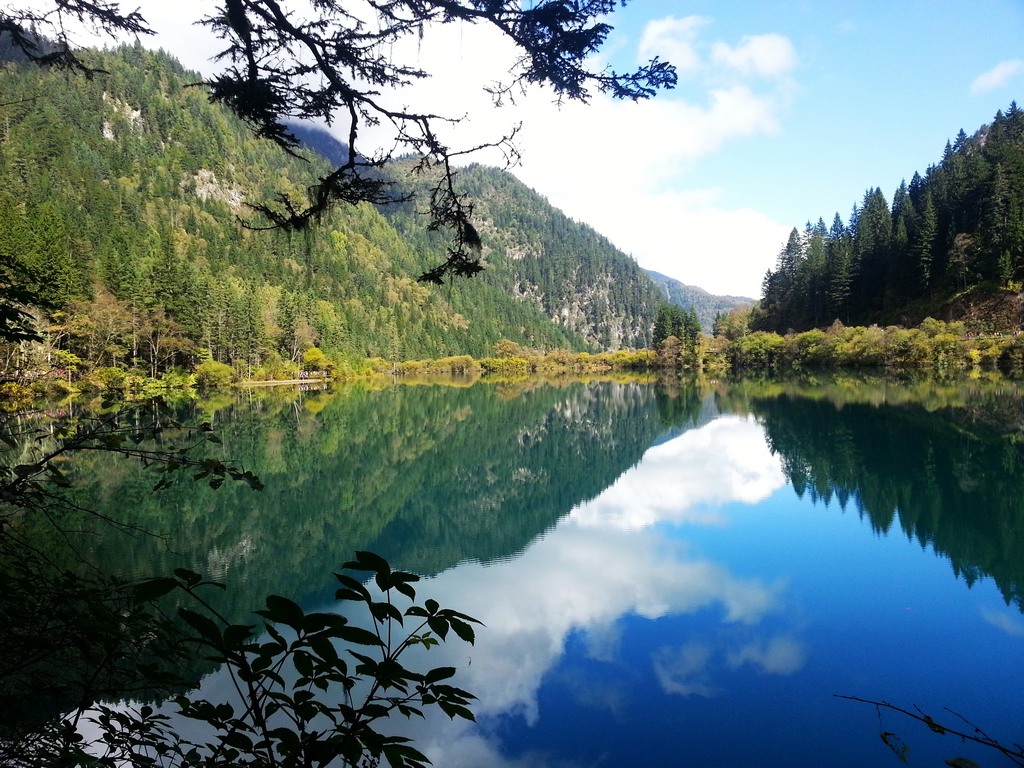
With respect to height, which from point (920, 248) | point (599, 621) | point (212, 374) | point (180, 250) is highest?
point (180, 250)

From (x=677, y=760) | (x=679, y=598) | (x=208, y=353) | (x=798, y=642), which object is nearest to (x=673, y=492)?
(x=679, y=598)

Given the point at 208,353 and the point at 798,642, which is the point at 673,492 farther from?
the point at 208,353

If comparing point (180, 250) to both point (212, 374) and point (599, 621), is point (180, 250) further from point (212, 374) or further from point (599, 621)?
point (599, 621)

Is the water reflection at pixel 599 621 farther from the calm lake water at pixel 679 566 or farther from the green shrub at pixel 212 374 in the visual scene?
the green shrub at pixel 212 374

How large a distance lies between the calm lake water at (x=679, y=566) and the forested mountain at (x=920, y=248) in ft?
136

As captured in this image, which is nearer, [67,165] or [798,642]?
[798,642]

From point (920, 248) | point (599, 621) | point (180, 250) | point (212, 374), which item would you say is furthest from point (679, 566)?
point (180, 250)

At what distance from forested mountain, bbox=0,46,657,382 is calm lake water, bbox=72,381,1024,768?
5.59m

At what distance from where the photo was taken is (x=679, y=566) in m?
10.4

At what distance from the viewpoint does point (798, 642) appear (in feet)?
24.1

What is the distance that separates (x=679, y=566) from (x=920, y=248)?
2672 inches

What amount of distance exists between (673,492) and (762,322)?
7330 centimetres

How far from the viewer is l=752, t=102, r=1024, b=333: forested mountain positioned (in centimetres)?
5584

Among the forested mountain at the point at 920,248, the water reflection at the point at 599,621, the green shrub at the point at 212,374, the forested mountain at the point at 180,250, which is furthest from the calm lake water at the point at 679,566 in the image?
the forested mountain at the point at 920,248
